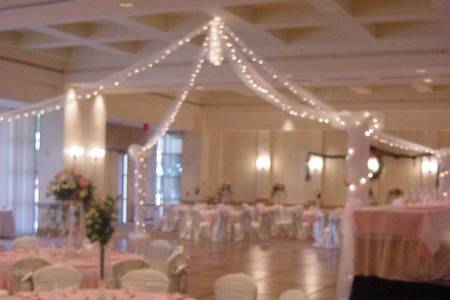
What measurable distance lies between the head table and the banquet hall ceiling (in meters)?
2.77

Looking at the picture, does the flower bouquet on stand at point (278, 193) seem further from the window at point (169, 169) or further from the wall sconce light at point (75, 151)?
the wall sconce light at point (75, 151)

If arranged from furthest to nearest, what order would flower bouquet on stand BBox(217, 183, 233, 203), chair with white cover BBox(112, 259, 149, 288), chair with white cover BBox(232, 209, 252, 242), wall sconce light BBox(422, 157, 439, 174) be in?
flower bouquet on stand BBox(217, 183, 233, 203) < wall sconce light BBox(422, 157, 439, 174) < chair with white cover BBox(232, 209, 252, 242) < chair with white cover BBox(112, 259, 149, 288)

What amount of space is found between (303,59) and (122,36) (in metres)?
3.40

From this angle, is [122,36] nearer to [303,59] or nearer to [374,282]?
[303,59]

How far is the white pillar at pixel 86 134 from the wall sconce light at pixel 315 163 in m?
7.61

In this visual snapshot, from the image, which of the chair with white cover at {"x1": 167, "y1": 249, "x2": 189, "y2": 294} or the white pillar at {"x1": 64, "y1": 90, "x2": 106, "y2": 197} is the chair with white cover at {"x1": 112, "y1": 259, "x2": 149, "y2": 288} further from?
the white pillar at {"x1": 64, "y1": 90, "x2": 106, "y2": 197}

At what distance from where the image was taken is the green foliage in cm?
608

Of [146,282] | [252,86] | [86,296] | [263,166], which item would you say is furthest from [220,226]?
[86,296]

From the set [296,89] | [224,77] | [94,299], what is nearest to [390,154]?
[224,77]

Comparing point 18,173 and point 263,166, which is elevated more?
point 263,166

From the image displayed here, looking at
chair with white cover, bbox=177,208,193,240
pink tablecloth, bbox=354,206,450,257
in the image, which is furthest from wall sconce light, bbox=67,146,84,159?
pink tablecloth, bbox=354,206,450,257

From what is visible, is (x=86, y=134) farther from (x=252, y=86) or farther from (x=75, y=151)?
(x=252, y=86)

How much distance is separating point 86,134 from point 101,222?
11.0 metres

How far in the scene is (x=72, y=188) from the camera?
8.16 metres
